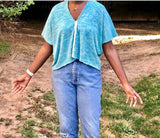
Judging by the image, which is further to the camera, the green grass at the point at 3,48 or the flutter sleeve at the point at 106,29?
the green grass at the point at 3,48

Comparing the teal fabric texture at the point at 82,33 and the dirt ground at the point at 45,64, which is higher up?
the teal fabric texture at the point at 82,33

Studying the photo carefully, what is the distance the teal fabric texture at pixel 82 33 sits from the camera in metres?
2.06

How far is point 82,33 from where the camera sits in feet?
6.73

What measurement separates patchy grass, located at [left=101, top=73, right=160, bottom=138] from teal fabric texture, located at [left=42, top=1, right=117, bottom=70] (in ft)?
6.50

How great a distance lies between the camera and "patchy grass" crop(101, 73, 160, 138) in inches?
158

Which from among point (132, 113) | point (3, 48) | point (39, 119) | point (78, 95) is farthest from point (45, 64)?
point (78, 95)

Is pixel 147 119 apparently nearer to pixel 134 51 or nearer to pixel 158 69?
pixel 158 69

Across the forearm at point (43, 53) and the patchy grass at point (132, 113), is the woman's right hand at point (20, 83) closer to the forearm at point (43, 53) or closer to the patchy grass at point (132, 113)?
the forearm at point (43, 53)

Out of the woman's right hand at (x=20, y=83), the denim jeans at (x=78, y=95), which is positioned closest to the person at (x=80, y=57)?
the denim jeans at (x=78, y=95)

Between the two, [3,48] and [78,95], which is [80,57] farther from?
[3,48]

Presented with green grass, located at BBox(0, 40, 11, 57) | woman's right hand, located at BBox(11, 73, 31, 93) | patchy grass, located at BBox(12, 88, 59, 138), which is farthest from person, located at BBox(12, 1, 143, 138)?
green grass, located at BBox(0, 40, 11, 57)

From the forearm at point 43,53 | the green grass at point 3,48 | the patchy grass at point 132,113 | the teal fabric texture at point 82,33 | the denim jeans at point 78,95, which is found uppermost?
the teal fabric texture at point 82,33

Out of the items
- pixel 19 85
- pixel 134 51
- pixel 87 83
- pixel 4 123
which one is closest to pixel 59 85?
pixel 87 83

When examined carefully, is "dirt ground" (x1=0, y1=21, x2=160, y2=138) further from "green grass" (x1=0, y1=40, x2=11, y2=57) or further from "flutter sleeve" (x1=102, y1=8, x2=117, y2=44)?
"flutter sleeve" (x1=102, y1=8, x2=117, y2=44)
